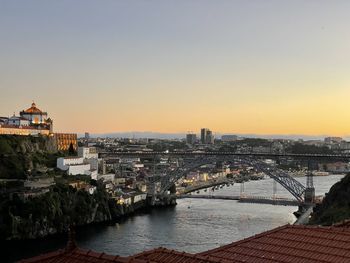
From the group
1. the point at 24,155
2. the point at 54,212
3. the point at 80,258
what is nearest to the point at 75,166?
the point at 24,155

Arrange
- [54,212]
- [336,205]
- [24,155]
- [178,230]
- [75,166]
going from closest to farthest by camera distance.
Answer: [336,205]
[178,230]
[54,212]
[24,155]
[75,166]

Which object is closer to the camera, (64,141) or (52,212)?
(52,212)

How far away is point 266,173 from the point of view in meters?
29.5

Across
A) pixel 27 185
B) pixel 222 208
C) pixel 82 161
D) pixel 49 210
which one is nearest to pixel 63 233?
pixel 49 210

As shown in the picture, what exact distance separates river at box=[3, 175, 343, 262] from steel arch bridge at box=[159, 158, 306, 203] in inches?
42.8

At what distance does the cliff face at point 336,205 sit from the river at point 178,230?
1834mm

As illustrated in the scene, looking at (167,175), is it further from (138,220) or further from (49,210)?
(49,210)

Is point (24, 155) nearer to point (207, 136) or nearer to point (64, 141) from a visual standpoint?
point (64, 141)

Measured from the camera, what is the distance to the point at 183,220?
2417 centimetres

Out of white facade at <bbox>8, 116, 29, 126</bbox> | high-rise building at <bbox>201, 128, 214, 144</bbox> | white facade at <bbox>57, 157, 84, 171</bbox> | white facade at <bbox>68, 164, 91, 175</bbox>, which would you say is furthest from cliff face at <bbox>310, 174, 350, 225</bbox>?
high-rise building at <bbox>201, 128, 214, 144</bbox>

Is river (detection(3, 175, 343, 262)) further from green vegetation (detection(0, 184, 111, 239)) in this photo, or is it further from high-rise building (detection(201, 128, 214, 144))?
high-rise building (detection(201, 128, 214, 144))

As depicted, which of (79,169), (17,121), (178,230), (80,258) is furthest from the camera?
(17,121)

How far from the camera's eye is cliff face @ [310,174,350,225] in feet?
57.2

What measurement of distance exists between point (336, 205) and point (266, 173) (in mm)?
9342
